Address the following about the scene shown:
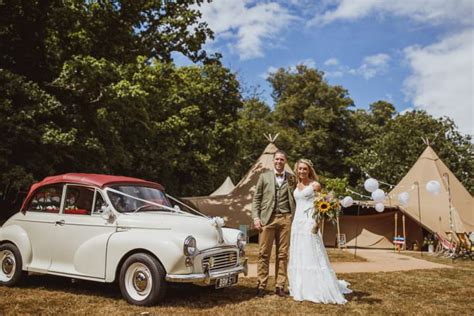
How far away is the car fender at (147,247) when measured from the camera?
561 cm

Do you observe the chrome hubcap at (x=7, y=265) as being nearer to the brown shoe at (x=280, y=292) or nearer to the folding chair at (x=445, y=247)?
the brown shoe at (x=280, y=292)

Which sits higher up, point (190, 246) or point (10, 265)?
point (190, 246)

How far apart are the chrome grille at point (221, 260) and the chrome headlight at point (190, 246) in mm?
238

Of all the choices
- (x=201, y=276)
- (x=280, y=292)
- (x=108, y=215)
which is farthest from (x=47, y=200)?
(x=280, y=292)

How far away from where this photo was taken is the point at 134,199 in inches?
264

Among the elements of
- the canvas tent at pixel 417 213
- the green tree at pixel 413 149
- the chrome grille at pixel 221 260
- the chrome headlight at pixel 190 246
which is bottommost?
the chrome grille at pixel 221 260

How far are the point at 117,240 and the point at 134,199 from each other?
34.3 inches

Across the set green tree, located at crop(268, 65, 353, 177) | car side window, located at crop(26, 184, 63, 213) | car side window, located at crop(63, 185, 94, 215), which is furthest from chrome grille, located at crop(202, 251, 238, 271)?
green tree, located at crop(268, 65, 353, 177)

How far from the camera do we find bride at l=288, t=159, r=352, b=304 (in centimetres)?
629

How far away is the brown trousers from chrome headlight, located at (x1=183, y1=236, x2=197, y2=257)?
1.37 m

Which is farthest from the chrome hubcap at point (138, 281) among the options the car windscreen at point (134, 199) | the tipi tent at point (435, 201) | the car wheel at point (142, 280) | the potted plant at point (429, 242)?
the potted plant at point (429, 242)

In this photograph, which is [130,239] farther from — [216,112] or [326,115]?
[326,115]

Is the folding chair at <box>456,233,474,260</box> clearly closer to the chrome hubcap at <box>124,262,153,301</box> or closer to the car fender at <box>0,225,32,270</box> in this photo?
the chrome hubcap at <box>124,262,153,301</box>

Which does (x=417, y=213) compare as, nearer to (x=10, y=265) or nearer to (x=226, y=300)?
(x=226, y=300)
